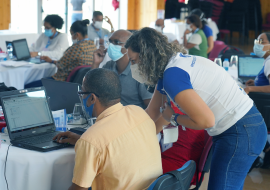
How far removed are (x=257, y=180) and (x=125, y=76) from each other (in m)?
1.49

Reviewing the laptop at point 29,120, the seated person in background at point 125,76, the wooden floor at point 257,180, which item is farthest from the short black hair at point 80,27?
the laptop at point 29,120

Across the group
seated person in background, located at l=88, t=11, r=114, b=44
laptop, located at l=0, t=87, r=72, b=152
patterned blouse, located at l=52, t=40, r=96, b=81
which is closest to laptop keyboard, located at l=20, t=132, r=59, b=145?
laptop, located at l=0, t=87, r=72, b=152

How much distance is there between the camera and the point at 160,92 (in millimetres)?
1679

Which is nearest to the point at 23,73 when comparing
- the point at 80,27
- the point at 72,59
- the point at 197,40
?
the point at 72,59

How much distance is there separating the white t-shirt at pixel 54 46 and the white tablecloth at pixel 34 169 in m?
3.06

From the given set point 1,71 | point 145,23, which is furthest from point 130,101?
point 145,23

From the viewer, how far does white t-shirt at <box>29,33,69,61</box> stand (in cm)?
442

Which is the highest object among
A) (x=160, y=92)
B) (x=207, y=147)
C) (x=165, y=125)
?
(x=160, y=92)

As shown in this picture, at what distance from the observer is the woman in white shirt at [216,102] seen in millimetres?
1441

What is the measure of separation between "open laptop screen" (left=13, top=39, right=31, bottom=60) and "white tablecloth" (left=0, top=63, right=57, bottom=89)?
0.32 meters

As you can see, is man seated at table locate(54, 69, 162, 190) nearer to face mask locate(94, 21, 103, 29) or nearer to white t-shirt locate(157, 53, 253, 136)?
white t-shirt locate(157, 53, 253, 136)

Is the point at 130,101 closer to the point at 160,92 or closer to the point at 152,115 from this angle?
the point at 152,115

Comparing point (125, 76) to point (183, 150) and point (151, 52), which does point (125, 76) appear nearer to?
point (183, 150)

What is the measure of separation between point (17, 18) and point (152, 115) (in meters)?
5.69
